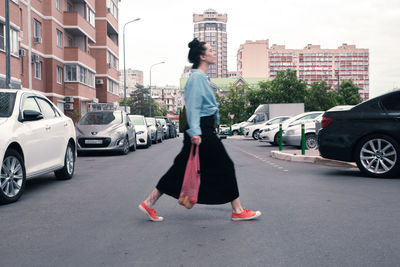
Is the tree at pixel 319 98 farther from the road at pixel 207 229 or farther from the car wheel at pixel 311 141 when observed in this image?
the road at pixel 207 229

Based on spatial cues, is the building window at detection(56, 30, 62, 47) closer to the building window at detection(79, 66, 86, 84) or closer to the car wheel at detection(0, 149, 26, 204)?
the building window at detection(79, 66, 86, 84)

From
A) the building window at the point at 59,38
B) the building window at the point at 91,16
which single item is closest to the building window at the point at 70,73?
the building window at the point at 59,38

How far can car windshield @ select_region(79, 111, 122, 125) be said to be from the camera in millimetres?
17344

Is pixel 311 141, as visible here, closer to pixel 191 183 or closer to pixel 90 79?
pixel 191 183

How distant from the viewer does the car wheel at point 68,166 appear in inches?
361

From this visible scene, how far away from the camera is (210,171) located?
506 centimetres

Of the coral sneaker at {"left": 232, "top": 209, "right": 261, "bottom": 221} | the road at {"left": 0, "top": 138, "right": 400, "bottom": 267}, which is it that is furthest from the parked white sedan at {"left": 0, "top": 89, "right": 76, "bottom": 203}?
the coral sneaker at {"left": 232, "top": 209, "right": 261, "bottom": 221}

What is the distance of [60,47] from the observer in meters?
36.8

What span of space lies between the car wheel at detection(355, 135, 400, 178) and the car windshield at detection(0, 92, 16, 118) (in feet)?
19.2

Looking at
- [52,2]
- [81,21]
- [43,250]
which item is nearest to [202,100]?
[43,250]

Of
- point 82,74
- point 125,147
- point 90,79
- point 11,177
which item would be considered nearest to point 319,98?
point 90,79

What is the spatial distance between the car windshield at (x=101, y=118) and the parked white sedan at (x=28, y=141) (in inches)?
312

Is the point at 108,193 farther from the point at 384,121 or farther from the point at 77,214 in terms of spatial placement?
the point at 384,121

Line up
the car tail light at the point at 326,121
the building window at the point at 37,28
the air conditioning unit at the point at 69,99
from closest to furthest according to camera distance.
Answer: the car tail light at the point at 326,121
the building window at the point at 37,28
the air conditioning unit at the point at 69,99
